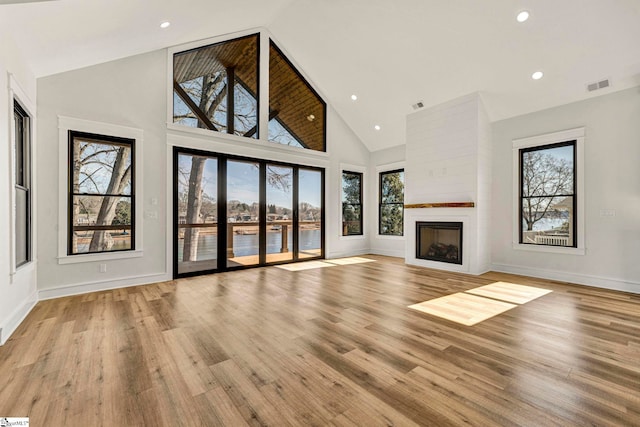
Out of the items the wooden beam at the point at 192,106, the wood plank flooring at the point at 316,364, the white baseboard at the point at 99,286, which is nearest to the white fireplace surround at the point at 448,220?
the wood plank flooring at the point at 316,364

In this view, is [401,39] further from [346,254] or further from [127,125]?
[346,254]

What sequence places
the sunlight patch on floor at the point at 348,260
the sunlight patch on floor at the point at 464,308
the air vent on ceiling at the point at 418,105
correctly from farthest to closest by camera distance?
1. the sunlight patch on floor at the point at 348,260
2. the air vent on ceiling at the point at 418,105
3. the sunlight patch on floor at the point at 464,308

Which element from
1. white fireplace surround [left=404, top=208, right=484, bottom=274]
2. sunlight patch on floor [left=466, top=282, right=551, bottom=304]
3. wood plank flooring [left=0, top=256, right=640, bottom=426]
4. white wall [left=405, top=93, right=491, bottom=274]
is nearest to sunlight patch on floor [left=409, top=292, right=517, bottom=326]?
wood plank flooring [left=0, top=256, right=640, bottom=426]

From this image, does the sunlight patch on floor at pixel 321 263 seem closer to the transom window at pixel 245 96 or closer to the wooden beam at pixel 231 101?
the transom window at pixel 245 96

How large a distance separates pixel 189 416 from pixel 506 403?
177 centimetres

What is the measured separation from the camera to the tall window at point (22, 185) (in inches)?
127

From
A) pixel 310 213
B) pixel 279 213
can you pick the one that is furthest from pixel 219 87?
pixel 310 213

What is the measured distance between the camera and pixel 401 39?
16.0 feet

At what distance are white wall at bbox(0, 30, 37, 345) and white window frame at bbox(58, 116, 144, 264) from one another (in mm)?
752

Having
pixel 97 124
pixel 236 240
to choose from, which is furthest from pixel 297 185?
pixel 97 124

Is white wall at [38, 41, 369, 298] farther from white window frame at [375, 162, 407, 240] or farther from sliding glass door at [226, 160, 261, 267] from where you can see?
white window frame at [375, 162, 407, 240]

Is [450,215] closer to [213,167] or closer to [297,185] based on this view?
[297,185]

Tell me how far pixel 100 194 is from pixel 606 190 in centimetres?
Result: 754

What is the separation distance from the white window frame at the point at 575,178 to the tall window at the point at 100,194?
6.57m
